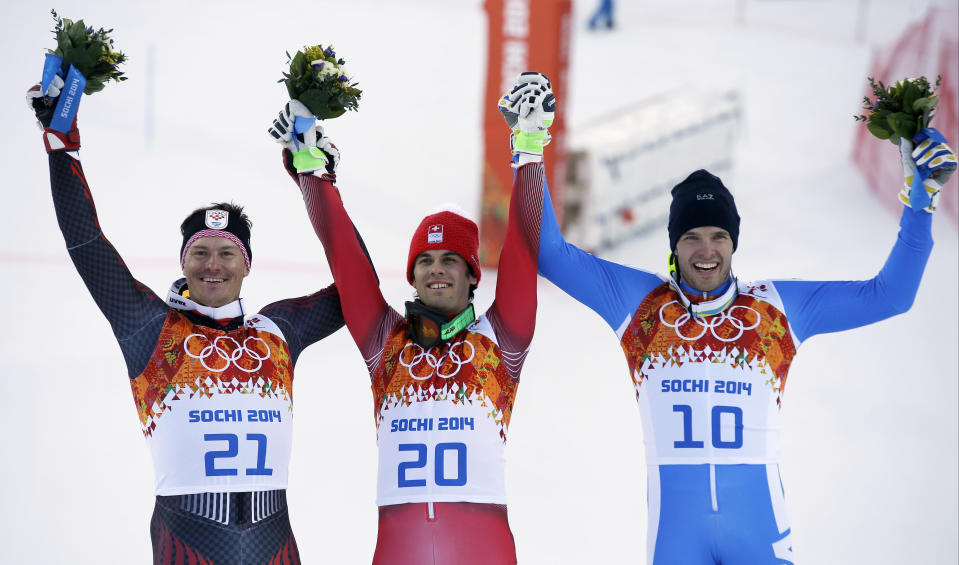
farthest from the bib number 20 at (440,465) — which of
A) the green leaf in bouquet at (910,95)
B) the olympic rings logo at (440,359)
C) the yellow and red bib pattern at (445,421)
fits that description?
the green leaf in bouquet at (910,95)

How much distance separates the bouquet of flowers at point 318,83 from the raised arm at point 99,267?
0.80 metres

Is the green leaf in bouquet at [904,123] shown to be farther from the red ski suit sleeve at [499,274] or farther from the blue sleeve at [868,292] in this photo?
the red ski suit sleeve at [499,274]

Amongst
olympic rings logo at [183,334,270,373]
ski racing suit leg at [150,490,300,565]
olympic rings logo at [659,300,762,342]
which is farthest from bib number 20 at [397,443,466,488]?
olympic rings logo at [659,300,762,342]

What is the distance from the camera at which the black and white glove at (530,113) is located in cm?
375

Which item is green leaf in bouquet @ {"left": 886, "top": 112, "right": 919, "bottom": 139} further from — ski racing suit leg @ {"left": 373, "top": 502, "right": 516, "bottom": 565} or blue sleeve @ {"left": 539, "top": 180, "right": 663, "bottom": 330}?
ski racing suit leg @ {"left": 373, "top": 502, "right": 516, "bottom": 565}

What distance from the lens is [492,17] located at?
9.67m

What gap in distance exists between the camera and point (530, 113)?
3770 millimetres

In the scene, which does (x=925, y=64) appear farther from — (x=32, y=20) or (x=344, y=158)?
(x=32, y=20)

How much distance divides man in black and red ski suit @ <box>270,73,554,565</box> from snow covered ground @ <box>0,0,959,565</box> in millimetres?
1651

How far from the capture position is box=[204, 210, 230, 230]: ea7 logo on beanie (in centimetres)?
378

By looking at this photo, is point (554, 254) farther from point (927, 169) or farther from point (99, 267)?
point (99, 267)

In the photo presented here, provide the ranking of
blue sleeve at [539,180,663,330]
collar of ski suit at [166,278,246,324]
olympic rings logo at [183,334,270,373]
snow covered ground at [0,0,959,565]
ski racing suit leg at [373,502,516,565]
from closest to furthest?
ski racing suit leg at [373,502,516,565]
olympic rings logo at [183,334,270,373]
collar of ski suit at [166,278,246,324]
blue sleeve at [539,180,663,330]
snow covered ground at [0,0,959,565]

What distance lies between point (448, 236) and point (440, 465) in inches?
30.6

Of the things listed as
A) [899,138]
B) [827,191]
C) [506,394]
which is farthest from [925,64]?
[506,394]
